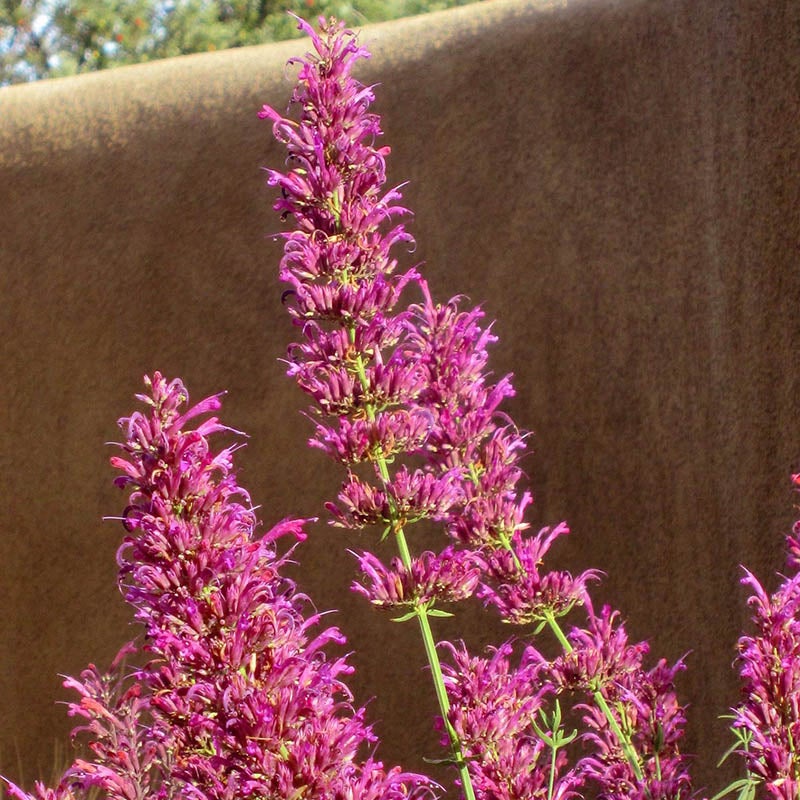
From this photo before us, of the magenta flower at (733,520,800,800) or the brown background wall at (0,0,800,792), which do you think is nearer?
the magenta flower at (733,520,800,800)

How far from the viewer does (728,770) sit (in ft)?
8.43

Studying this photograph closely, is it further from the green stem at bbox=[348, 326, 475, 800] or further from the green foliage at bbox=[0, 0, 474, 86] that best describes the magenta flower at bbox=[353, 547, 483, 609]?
the green foliage at bbox=[0, 0, 474, 86]

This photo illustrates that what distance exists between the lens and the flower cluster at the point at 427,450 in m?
1.29

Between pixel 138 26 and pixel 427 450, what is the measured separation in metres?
7.60

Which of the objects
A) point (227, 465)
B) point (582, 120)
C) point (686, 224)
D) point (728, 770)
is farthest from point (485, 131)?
point (227, 465)

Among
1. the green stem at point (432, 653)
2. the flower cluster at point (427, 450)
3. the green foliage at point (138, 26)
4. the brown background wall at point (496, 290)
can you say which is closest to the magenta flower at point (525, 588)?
the flower cluster at point (427, 450)

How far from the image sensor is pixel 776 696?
3.38ft

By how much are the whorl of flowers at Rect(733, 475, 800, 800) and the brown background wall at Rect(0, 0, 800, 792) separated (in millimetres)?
1452

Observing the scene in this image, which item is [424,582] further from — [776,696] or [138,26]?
[138,26]

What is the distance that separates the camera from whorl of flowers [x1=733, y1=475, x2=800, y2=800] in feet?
3.30

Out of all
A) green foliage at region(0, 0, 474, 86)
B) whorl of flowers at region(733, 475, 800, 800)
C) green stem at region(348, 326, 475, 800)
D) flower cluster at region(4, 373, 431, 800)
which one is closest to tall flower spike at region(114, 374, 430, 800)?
flower cluster at region(4, 373, 431, 800)

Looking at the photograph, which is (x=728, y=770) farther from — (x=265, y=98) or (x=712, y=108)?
(x=265, y=98)

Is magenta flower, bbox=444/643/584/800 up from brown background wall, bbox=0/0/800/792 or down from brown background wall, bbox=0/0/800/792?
down

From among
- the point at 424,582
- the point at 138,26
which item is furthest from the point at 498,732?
the point at 138,26
